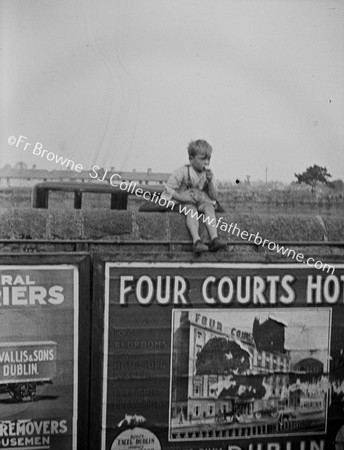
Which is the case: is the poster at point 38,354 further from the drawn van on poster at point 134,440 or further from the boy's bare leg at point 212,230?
the boy's bare leg at point 212,230

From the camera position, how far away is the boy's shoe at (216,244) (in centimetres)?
318

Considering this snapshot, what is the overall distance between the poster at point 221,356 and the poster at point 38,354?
0.18 m

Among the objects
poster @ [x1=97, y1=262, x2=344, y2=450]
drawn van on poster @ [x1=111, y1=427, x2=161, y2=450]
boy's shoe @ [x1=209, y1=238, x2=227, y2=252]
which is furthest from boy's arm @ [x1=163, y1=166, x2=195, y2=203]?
drawn van on poster @ [x1=111, y1=427, x2=161, y2=450]

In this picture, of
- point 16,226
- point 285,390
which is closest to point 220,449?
point 285,390

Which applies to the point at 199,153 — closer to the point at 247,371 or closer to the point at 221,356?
the point at 221,356

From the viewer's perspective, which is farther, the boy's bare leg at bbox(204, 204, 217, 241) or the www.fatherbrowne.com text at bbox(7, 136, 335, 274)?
the boy's bare leg at bbox(204, 204, 217, 241)

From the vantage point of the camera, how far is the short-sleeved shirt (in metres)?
3.16

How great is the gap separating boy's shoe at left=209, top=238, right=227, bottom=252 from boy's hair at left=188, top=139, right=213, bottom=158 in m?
0.44

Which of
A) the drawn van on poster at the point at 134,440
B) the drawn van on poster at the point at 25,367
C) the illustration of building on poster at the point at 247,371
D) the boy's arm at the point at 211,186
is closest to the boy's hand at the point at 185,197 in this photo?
the boy's arm at the point at 211,186

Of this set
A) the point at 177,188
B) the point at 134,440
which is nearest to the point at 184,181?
the point at 177,188

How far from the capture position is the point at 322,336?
3.32m

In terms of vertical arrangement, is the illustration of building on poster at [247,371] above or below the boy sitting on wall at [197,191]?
below

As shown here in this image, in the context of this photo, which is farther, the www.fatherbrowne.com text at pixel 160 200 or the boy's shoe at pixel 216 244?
the boy's shoe at pixel 216 244

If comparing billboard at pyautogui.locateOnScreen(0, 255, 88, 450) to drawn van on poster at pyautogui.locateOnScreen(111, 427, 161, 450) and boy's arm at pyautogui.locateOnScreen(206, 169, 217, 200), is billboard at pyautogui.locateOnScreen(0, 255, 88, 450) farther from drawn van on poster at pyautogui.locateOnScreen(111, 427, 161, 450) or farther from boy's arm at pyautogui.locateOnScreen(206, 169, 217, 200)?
boy's arm at pyautogui.locateOnScreen(206, 169, 217, 200)
